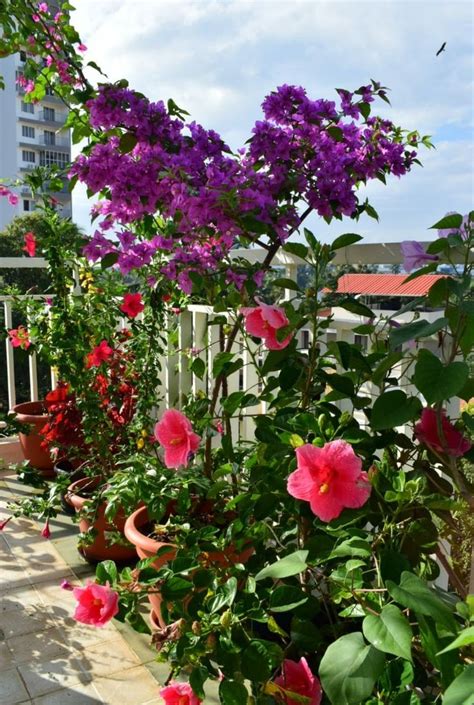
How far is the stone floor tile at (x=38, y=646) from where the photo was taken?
1.61 meters

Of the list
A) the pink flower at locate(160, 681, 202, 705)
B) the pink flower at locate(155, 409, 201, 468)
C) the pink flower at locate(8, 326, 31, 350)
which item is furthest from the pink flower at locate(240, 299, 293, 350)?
the pink flower at locate(8, 326, 31, 350)

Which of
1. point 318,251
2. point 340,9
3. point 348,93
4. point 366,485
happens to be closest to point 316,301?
point 318,251

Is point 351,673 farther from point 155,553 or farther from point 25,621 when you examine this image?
point 25,621

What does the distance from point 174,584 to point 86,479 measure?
4.43 feet

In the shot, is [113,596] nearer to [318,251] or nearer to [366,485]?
[366,485]

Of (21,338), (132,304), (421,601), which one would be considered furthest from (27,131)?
(421,601)

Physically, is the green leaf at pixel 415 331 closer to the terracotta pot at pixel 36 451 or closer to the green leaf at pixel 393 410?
the green leaf at pixel 393 410

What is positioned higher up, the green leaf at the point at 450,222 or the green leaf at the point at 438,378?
the green leaf at the point at 450,222

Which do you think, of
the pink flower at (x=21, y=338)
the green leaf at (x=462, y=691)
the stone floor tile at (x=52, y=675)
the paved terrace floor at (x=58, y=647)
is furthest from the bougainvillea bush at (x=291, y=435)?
the pink flower at (x=21, y=338)

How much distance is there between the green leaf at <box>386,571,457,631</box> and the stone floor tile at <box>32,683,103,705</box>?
101 cm

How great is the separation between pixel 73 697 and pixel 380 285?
126cm

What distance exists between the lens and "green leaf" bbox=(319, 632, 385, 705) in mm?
713

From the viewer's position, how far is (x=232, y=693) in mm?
914

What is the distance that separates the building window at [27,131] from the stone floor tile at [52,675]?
45.0 metres
